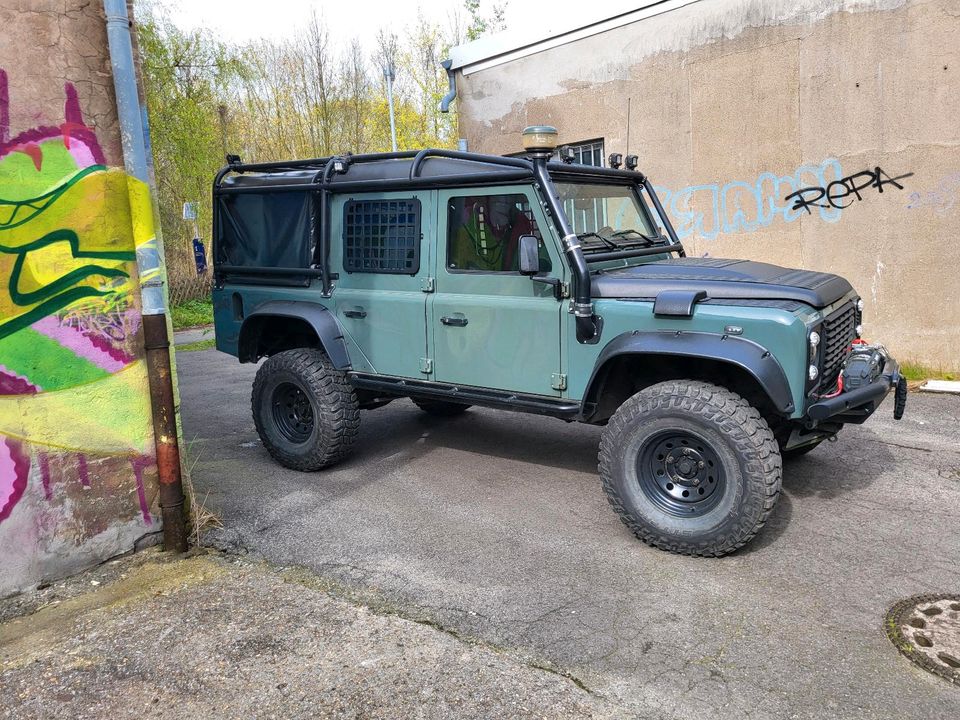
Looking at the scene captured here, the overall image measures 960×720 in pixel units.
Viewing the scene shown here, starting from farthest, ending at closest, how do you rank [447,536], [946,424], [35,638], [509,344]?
[946,424] < [509,344] < [447,536] < [35,638]

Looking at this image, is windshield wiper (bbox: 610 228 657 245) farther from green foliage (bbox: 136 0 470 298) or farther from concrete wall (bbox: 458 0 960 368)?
green foliage (bbox: 136 0 470 298)

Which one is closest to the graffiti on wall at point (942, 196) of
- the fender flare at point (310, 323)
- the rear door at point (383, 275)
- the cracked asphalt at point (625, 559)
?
the cracked asphalt at point (625, 559)

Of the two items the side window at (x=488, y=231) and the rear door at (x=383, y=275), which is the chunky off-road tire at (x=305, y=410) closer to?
the rear door at (x=383, y=275)

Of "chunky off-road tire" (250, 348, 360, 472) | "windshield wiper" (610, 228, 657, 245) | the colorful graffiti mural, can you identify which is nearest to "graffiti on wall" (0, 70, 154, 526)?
"chunky off-road tire" (250, 348, 360, 472)

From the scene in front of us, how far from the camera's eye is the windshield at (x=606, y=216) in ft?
15.5

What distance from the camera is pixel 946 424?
6.28 m

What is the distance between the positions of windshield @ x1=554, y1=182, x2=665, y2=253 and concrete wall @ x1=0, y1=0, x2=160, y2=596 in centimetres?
239

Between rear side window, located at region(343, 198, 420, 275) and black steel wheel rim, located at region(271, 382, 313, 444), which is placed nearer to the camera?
rear side window, located at region(343, 198, 420, 275)

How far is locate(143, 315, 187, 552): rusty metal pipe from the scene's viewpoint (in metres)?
4.03

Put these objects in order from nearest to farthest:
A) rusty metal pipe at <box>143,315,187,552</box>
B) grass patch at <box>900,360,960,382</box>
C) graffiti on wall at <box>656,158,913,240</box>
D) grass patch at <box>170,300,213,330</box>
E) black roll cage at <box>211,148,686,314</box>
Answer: rusty metal pipe at <box>143,315,187,552</box> < black roll cage at <box>211,148,686,314</box> < grass patch at <box>900,360,960,382</box> < graffiti on wall at <box>656,158,913,240</box> < grass patch at <box>170,300,213,330</box>

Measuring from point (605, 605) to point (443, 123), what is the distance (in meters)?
21.1

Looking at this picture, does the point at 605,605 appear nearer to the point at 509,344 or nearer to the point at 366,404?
the point at 509,344

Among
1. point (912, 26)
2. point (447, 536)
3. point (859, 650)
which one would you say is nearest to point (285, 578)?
point (447, 536)

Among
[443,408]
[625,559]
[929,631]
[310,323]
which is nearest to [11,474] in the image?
[310,323]
